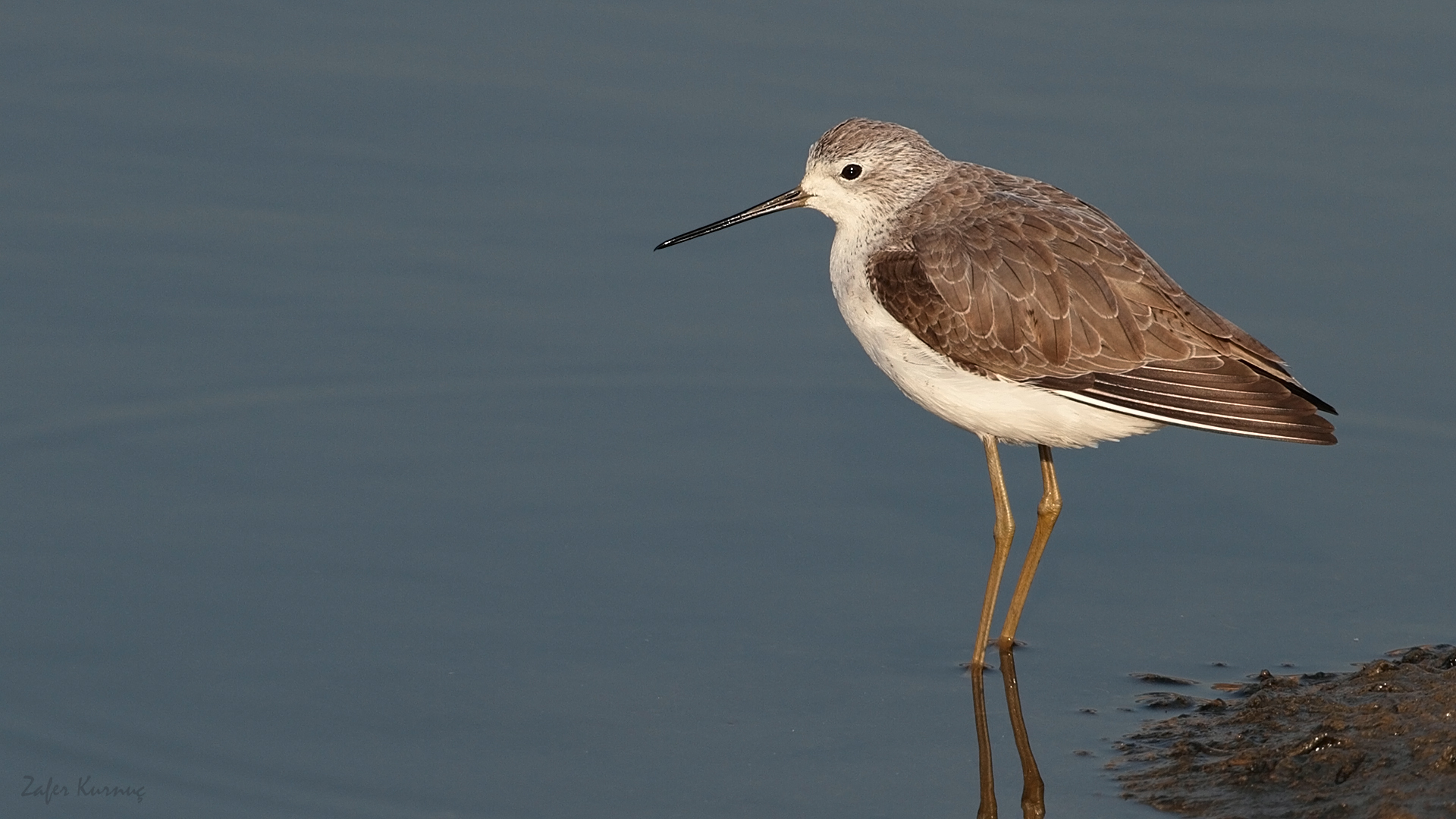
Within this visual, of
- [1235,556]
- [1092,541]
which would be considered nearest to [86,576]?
[1092,541]

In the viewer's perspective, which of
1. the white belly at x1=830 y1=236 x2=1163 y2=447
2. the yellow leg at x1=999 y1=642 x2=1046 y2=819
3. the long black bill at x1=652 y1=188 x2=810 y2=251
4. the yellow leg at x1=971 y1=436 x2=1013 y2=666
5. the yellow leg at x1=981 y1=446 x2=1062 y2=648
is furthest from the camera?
the long black bill at x1=652 y1=188 x2=810 y2=251

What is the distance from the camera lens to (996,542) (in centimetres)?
973

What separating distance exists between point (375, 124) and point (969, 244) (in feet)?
18.6

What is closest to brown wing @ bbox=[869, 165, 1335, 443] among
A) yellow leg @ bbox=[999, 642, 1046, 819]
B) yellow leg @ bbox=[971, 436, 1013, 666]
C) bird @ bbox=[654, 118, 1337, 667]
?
bird @ bbox=[654, 118, 1337, 667]

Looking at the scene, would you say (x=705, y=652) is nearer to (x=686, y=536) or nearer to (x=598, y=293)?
(x=686, y=536)

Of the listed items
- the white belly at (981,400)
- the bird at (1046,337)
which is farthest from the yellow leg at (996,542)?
the white belly at (981,400)

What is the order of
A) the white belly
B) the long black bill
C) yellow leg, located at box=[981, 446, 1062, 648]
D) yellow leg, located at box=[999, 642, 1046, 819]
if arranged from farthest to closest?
the long black bill
yellow leg, located at box=[981, 446, 1062, 648]
the white belly
yellow leg, located at box=[999, 642, 1046, 819]

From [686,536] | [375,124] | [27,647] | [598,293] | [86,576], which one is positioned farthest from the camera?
[375,124]

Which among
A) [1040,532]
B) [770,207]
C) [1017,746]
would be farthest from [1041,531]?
[770,207]

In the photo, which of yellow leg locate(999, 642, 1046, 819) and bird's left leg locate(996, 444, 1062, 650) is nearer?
yellow leg locate(999, 642, 1046, 819)

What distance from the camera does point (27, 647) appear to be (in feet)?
29.0

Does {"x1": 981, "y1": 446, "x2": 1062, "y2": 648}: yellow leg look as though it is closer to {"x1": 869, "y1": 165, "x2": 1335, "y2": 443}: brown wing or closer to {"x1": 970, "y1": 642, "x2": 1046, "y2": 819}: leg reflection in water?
{"x1": 970, "y1": 642, "x2": 1046, "y2": 819}: leg reflection in water

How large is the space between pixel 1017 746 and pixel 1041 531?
5.18ft

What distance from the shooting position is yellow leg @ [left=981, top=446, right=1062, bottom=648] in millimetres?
9594
